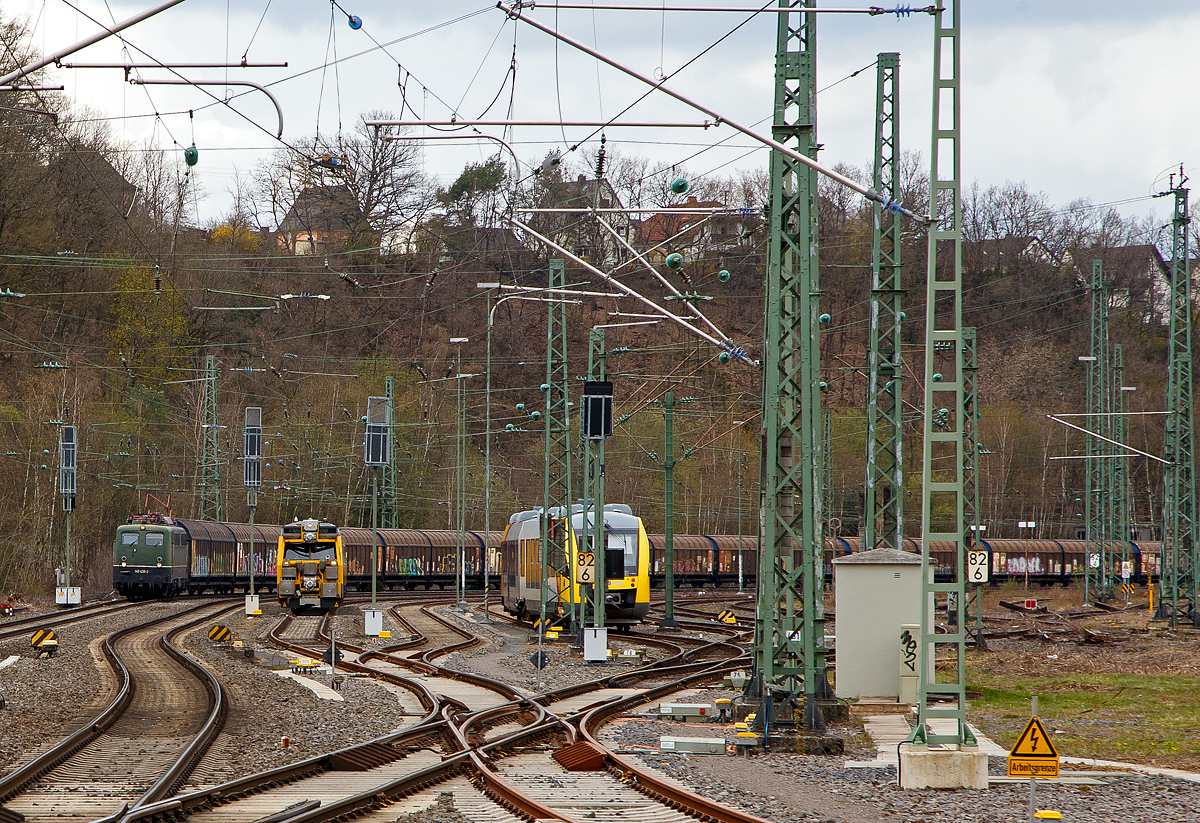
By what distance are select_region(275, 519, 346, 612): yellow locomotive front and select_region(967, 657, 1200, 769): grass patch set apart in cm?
2579

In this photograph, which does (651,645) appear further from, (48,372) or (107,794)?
(48,372)

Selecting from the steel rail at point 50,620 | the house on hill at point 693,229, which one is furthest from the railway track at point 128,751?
the steel rail at point 50,620

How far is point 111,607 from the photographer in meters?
46.6

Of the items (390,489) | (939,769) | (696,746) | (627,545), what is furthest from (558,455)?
(390,489)

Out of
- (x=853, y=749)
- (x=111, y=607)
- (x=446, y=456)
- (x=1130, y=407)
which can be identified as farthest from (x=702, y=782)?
(x=1130, y=407)

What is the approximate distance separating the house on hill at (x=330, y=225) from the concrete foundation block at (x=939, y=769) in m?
51.5

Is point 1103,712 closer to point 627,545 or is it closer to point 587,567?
point 587,567

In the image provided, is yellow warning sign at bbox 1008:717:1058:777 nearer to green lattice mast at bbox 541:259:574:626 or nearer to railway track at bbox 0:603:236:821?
railway track at bbox 0:603:236:821

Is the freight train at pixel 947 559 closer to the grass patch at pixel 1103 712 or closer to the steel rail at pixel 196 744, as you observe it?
the grass patch at pixel 1103 712

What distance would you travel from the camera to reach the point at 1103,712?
19.3 metres

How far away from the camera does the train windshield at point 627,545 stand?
37.2 m

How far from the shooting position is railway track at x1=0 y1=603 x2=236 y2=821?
10703mm

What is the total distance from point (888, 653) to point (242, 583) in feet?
160

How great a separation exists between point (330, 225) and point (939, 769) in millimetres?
63832
